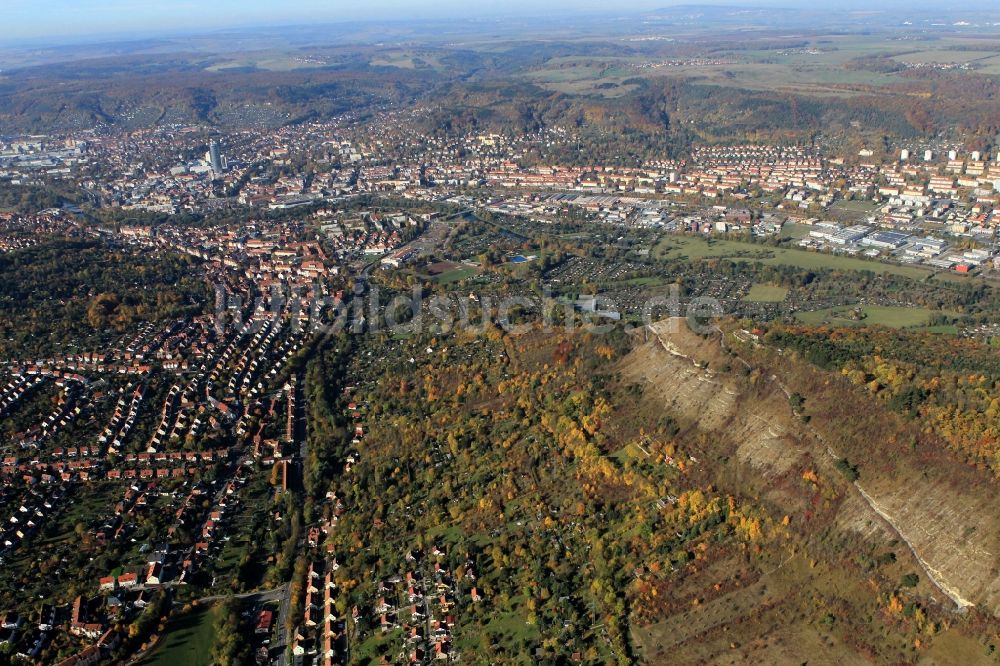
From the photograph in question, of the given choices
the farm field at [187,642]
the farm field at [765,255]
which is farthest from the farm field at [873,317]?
the farm field at [187,642]

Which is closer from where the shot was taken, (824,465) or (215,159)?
(824,465)

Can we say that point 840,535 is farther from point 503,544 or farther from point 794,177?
point 794,177

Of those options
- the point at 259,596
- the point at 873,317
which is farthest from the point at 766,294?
the point at 259,596

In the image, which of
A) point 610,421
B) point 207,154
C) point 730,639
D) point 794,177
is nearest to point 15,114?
point 207,154

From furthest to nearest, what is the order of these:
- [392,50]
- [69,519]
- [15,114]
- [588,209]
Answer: [392,50], [15,114], [588,209], [69,519]

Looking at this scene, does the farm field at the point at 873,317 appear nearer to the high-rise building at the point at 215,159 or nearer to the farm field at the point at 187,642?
the farm field at the point at 187,642

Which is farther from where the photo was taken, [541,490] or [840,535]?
[541,490]

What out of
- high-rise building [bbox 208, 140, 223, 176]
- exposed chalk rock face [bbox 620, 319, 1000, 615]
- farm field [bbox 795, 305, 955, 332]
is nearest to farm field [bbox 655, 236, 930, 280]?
farm field [bbox 795, 305, 955, 332]

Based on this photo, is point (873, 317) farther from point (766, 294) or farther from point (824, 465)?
point (824, 465)

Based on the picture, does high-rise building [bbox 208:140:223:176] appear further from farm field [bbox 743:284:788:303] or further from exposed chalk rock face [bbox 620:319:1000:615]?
exposed chalk rock face [bbox 620:319:1000:615]
